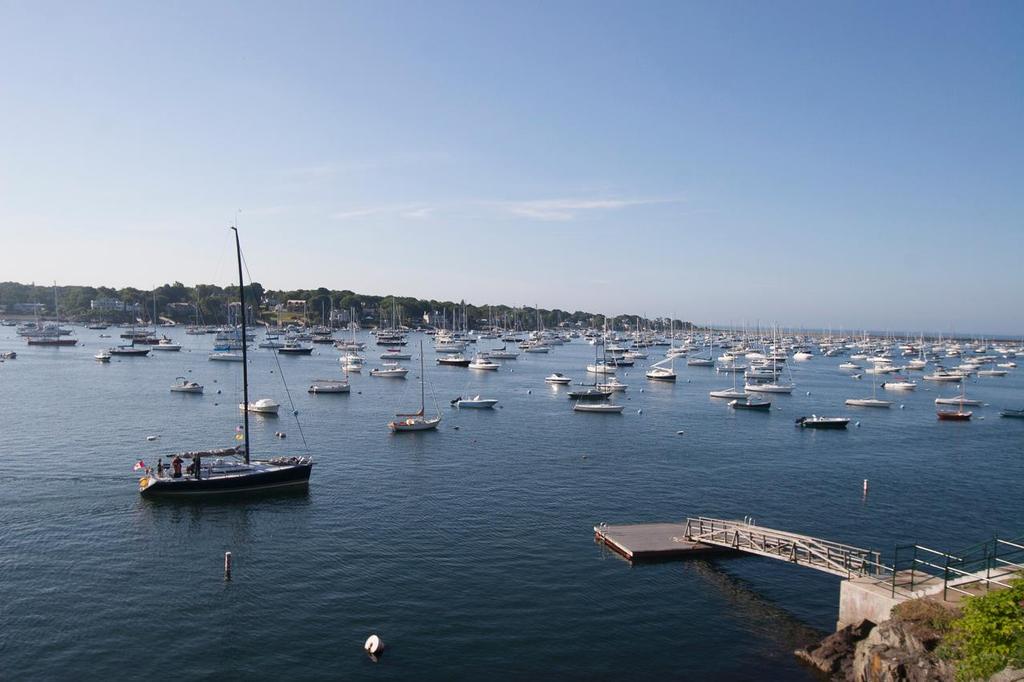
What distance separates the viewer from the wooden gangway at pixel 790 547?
3225 centimetres

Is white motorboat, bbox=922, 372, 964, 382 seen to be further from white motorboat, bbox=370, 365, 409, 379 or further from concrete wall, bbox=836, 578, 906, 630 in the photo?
concrete wall, bbox=836, 578, 906, 630

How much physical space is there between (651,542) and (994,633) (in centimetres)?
2089

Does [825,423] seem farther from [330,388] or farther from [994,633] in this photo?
[994,633]

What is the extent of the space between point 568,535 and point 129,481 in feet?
105

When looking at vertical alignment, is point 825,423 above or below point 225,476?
below

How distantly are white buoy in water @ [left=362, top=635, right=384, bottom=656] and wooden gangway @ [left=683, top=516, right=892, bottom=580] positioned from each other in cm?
1876

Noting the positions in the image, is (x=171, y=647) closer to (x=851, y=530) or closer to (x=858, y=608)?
(x=858, y=608)

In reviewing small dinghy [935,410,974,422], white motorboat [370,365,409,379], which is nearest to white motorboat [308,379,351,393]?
white motorboat [370,365,409,379]

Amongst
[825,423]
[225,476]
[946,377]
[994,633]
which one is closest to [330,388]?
[225,476]

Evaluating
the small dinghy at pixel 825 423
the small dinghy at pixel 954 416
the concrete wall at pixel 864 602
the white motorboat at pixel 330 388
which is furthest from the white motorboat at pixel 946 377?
the concrete wall at pixel 864 602

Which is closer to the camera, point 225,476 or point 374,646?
point 374,646

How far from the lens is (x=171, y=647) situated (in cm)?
2827

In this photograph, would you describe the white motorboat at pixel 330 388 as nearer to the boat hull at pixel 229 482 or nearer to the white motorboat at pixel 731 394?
the white motorboat at pixel 731 394

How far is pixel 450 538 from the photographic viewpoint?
41.3m
